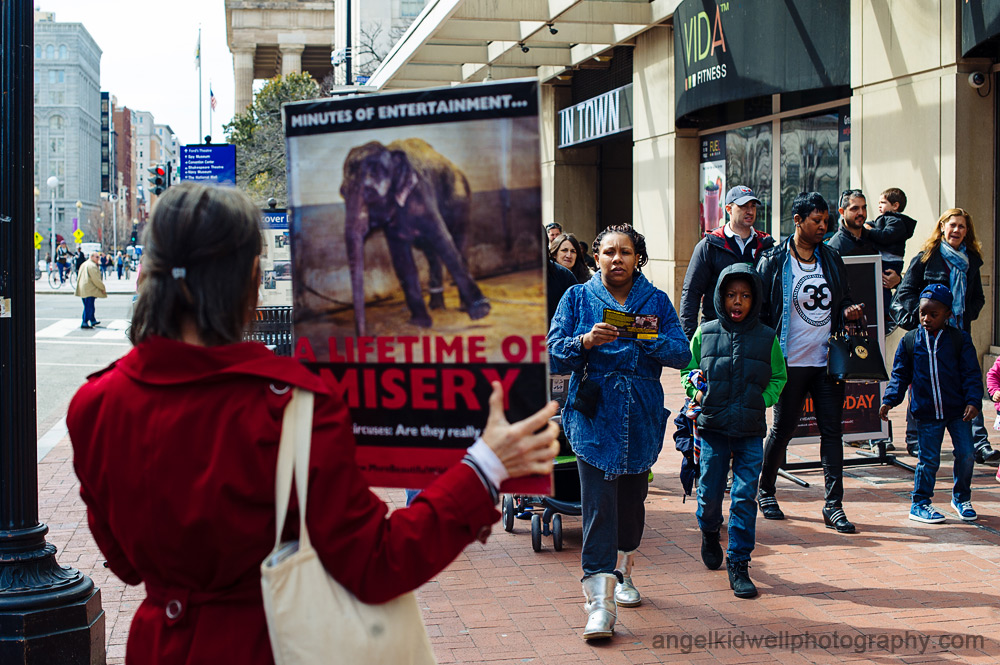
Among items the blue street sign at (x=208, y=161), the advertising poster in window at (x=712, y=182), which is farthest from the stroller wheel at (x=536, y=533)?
the blue street sign at (x=208, y=161)

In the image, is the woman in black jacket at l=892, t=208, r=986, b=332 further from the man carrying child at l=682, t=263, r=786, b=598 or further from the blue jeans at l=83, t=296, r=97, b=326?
the blue jeans at l=83, t=296, r=97, b=326

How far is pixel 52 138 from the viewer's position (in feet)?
457

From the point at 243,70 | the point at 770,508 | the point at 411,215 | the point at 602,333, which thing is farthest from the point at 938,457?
the point at 243,70

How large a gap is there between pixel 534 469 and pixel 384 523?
1.08 ft

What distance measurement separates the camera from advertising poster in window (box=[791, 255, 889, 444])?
8.04 meters

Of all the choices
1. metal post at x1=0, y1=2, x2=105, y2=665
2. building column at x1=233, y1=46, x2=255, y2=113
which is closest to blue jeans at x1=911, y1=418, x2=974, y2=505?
metal post at x1=0, y1=2, x2=105, y2=665

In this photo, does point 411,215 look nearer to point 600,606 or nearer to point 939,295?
point 600,606

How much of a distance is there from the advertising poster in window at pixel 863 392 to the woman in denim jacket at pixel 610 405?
11.4 ft

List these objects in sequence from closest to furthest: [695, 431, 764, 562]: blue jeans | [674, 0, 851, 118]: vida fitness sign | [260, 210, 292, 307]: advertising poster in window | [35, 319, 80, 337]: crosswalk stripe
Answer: [695, 431, 764, 562]: blue jeans
[674, 0, 851, 118]: vida fitness sign
[260, 210, 292, 307]: advertising poster in window
[35, 319, 80, 337]: crosswalk stripe

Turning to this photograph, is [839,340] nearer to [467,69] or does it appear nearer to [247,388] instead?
[247,388]

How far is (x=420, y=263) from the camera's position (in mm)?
2275

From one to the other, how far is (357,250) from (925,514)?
5533 mm

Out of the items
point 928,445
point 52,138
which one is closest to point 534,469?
point 928,445
